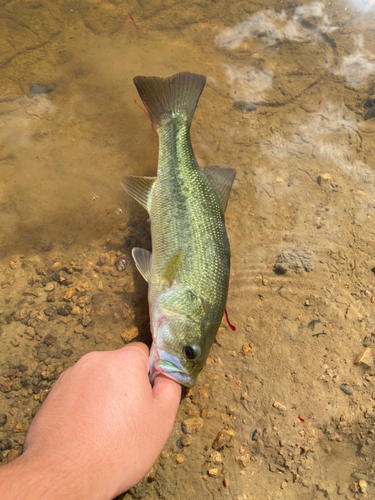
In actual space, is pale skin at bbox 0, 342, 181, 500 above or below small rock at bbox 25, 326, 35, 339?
above

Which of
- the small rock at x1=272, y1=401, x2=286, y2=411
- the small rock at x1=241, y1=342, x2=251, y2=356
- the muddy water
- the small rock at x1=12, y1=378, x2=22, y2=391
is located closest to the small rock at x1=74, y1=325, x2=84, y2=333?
the muddy water

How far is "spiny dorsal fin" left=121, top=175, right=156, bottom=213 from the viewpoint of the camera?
134 inches

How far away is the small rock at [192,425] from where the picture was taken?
294 centimetres

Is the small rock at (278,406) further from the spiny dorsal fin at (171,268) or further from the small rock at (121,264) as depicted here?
the small rock at (121,264)

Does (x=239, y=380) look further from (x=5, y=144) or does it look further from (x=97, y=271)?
(x=5, y=144)

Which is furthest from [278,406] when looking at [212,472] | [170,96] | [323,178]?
[170,96]

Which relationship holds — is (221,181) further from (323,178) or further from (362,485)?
(362,485)

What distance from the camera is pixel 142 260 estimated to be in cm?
328

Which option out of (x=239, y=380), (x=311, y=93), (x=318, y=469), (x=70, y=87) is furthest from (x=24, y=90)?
(x=318, y=469)

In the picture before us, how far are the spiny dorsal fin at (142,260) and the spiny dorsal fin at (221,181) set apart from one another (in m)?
0.88

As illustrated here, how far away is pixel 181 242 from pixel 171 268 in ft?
0.82

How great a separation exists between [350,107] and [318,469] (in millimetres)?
4409

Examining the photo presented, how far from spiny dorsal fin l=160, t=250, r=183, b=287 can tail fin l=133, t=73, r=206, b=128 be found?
145 cm

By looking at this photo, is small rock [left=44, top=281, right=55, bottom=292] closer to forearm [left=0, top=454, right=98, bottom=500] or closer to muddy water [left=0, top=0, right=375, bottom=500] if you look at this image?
muddy water [left=0, top=0, right=375, bottom=500]
